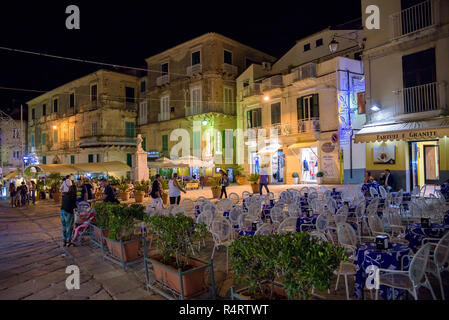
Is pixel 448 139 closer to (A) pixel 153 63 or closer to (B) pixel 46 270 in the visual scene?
(B) pixel 46 270

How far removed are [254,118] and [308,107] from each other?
5439 millimetres

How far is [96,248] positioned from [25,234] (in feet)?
10.9

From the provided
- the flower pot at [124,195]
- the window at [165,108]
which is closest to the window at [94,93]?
the window at [165,108]

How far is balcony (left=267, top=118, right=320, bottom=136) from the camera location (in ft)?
66.3

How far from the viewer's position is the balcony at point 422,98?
11.7 meters

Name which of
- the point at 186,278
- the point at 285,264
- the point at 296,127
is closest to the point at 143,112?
the point at 296,127

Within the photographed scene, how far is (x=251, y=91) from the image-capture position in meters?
24.6

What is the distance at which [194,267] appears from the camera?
13.4 ft

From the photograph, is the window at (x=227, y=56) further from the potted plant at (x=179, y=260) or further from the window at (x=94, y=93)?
the potted plant at (x=179, y=260)

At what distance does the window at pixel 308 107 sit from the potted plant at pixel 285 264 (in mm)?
18593

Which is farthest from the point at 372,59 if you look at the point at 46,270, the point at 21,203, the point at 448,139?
the point at 21,203

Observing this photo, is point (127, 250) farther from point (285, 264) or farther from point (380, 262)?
point (380, 262)

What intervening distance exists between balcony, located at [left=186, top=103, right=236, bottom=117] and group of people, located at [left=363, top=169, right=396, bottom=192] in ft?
51.6

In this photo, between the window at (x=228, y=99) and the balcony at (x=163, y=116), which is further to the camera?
the balcony at (x=163, y=116)
